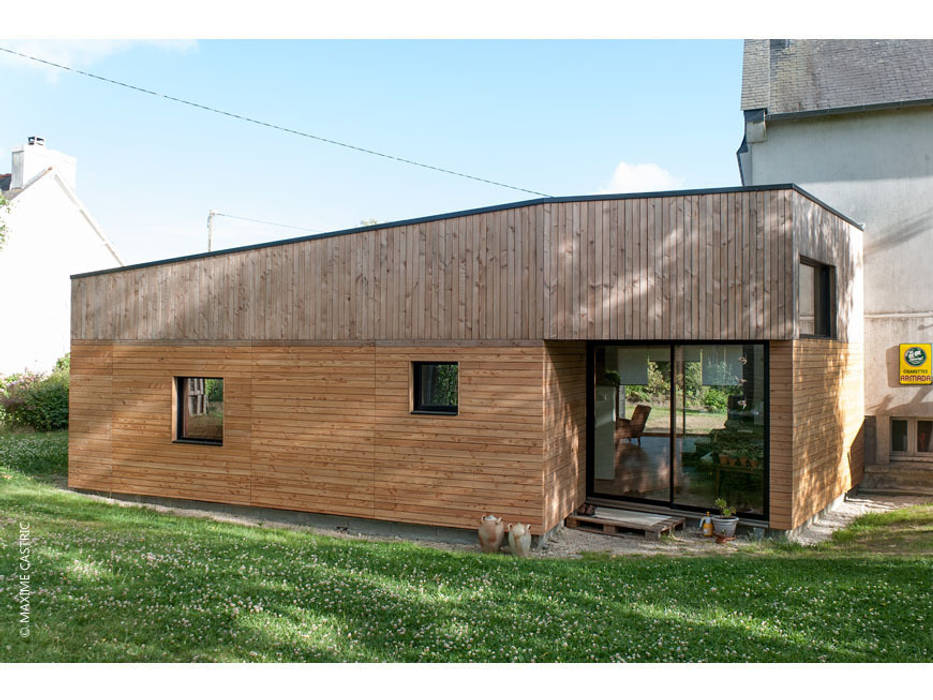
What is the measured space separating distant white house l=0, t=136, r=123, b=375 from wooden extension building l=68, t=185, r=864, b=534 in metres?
13.7

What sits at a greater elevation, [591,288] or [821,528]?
[591,288]

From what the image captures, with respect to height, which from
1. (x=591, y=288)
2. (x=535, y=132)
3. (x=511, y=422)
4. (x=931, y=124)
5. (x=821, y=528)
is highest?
(x=535, y=132)

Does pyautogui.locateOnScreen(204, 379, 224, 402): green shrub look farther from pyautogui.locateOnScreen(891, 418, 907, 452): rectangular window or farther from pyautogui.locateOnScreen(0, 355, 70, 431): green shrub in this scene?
pyautogui.locateOnScreen(891, 418, 907, 452): rectangular window

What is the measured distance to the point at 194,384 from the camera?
12.6 m

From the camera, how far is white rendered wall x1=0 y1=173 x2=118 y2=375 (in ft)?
77.7

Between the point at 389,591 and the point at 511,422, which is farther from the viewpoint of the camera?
the point at 511,422

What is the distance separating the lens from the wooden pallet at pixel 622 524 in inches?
394

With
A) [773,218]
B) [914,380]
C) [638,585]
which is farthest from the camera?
[914,380]

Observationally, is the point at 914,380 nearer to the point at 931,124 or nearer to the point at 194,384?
the point at 931,124

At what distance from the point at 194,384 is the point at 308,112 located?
1144 centimetres

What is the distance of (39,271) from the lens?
81.3 feet

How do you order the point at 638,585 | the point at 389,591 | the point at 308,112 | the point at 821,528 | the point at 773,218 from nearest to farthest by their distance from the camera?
1. the point at 389,591
2. the point at 638,585
3. the point at 773,218
4. the point at 821,528
5. the point at 308,112

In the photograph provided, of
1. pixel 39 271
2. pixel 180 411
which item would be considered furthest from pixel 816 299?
pixel 39 271

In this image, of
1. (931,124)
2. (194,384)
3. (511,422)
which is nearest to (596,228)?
(511,422)
